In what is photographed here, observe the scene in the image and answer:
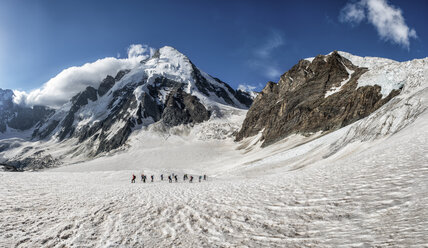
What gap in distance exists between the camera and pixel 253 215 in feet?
22.3

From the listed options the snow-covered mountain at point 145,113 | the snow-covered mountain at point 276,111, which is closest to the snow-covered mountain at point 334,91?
the snow-covered mountain at point 276,111

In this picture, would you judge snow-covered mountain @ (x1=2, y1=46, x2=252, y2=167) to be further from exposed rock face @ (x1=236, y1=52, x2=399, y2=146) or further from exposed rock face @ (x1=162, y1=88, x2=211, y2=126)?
exposed rock face @ (x1=236, y1=52, x2=399, y2=146)

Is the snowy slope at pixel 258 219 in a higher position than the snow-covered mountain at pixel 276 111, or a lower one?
lower

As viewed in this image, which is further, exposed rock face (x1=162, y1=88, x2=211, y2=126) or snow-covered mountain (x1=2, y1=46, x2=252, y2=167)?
exposed rock face (x1=162, y1=88, x2=211, y2=126)

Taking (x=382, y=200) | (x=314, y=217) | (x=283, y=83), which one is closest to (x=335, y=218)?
(x=314, y=217)

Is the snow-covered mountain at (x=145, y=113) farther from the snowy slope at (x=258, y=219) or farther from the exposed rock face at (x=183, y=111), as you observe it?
the snowy slope at (x=258, y=219)

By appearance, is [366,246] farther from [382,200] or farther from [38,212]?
[38,212]

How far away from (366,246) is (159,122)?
14700 centimetres

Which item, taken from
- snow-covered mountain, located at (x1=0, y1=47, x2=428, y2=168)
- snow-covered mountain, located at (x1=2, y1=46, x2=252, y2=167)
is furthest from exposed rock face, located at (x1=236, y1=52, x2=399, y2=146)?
snow-covered mountain, located at (x1=2, y1=46, x2=252, y2=167)

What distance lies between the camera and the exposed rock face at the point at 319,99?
1973 inches

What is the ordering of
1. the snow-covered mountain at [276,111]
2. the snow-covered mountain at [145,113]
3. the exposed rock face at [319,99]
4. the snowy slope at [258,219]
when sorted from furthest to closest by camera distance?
the snow-covered mountain at [145,113], the exposed rock face at [319,99], the snow-covered mountain at [276,111], the snowy slope at [258,219]

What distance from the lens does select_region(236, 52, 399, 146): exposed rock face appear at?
164 ft

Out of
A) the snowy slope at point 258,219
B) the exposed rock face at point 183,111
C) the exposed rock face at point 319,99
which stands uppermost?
the exposed rock face at point 183,111

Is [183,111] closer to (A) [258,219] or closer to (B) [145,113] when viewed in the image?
(B) [145,113]
